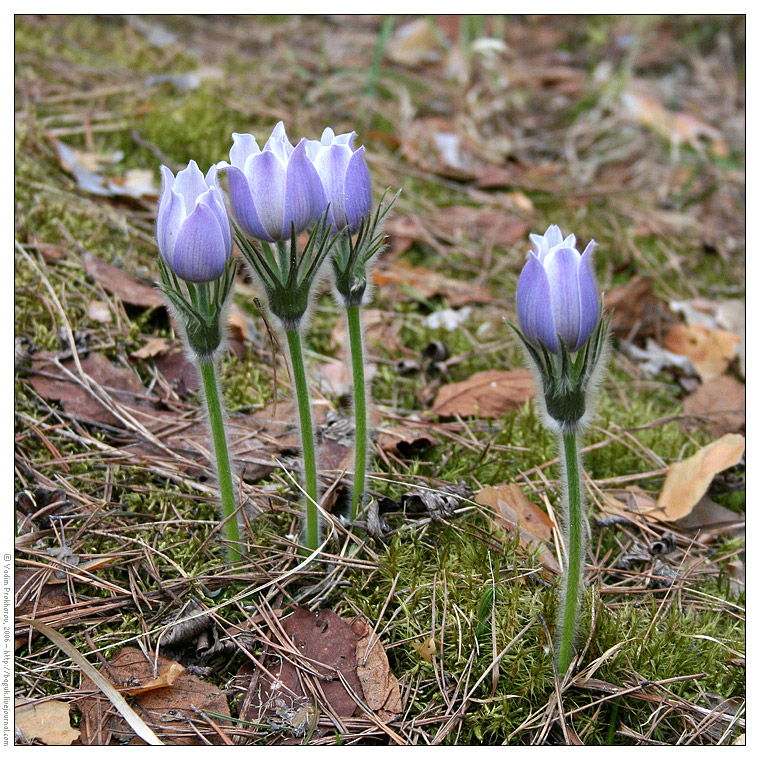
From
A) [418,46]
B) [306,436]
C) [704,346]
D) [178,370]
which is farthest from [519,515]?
[418,46]

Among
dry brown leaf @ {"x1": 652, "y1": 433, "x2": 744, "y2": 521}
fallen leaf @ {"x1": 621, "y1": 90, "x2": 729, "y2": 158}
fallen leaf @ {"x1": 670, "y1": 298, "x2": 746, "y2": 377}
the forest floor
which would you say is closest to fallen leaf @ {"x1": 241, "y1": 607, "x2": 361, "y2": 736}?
the forest floor

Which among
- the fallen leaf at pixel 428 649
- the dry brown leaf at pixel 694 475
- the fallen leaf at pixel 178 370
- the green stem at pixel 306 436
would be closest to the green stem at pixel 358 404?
the green stem at pixel 306 436

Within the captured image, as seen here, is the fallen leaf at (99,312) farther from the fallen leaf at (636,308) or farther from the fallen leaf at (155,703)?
the fallen leaf at (636,308)

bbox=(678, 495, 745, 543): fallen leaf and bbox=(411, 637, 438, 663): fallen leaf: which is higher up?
bbox=(678, 495, 745, 543): fallen leaf

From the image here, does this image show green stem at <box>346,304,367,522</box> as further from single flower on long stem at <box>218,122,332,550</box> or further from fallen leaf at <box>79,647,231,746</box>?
fallen leaf at <box>79,647,231,746</box>

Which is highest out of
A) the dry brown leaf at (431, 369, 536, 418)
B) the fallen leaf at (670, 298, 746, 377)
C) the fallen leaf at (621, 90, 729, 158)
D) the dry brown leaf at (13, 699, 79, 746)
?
the fallen leaf at (621, 90, 729, 158)

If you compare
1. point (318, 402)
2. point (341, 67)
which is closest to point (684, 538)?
point (318, 402)

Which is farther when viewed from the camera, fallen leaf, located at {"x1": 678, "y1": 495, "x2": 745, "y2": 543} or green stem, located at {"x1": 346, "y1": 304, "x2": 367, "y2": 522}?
fallen leaf, located at {"x1": 678, "y1": 495, "x2": 745, "y2": 543}
